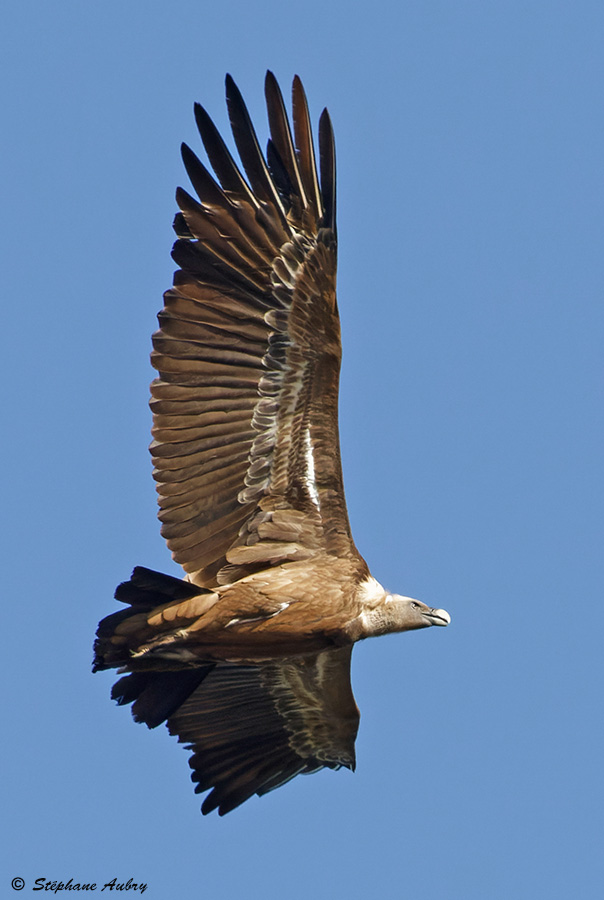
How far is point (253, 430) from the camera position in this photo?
14258 millimetres

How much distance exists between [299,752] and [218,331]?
14.6ft

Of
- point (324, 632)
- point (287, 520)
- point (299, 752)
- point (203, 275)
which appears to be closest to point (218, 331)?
point (203, 275)

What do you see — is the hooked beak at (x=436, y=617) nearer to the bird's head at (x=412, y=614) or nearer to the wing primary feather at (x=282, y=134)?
the bird's head at (x=412, y=614)

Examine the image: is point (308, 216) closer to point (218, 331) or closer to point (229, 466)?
point (218, 331)

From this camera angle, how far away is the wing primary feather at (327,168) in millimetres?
13766

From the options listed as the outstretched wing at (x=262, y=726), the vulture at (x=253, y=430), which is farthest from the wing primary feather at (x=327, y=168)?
the outstretched wing at (x=262, y=726)

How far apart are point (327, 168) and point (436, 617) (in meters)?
4.13

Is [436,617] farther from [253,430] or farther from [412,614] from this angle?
[253,430]

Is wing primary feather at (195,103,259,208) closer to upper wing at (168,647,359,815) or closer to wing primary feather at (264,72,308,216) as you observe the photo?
wing primary feather at (264,72,308,216)

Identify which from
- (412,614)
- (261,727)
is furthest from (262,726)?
(412,614)

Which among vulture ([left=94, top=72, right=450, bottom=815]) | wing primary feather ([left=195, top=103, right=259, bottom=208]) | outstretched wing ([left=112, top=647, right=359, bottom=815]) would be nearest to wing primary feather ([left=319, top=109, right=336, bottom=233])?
vulture ([left=94, top=72, right=450, bottom=815])

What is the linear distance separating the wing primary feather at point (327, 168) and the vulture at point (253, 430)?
0.04 ft

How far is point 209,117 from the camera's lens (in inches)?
556

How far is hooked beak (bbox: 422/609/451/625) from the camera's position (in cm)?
1440
